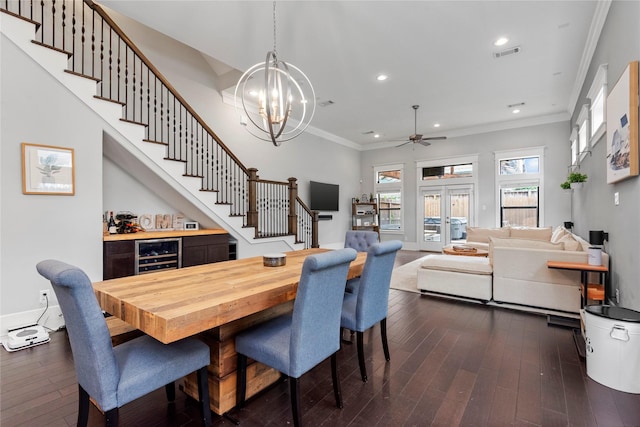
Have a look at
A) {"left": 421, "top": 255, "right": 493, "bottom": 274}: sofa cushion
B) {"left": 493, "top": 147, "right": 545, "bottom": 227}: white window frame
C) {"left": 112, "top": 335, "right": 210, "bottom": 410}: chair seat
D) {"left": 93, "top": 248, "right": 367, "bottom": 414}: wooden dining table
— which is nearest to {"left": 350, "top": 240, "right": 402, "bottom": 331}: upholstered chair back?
{"left": 93, "top": 248, "right": 367, "bottom": 414}: wooden dining table

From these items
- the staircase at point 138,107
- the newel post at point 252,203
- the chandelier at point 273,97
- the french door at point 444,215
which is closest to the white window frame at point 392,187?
the french door at point 444,215

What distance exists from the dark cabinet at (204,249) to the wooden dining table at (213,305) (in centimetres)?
216

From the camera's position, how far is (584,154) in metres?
4.82

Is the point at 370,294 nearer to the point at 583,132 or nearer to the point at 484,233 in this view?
the point at 583,132

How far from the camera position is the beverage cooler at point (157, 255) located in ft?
12.8

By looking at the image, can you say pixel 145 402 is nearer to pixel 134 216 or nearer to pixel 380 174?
pixel 134 216

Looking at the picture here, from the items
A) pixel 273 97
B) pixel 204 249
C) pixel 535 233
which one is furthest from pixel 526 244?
pixel 204 249

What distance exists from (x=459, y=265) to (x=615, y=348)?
2149mm

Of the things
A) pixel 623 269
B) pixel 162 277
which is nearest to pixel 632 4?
pixel 623 269

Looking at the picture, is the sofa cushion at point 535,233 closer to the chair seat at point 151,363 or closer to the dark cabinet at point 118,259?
the chair seat at point 151,363

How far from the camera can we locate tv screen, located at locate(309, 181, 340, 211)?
8.18 m

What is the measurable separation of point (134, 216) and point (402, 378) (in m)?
4.28

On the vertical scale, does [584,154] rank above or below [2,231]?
above

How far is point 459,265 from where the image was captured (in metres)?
4.18
